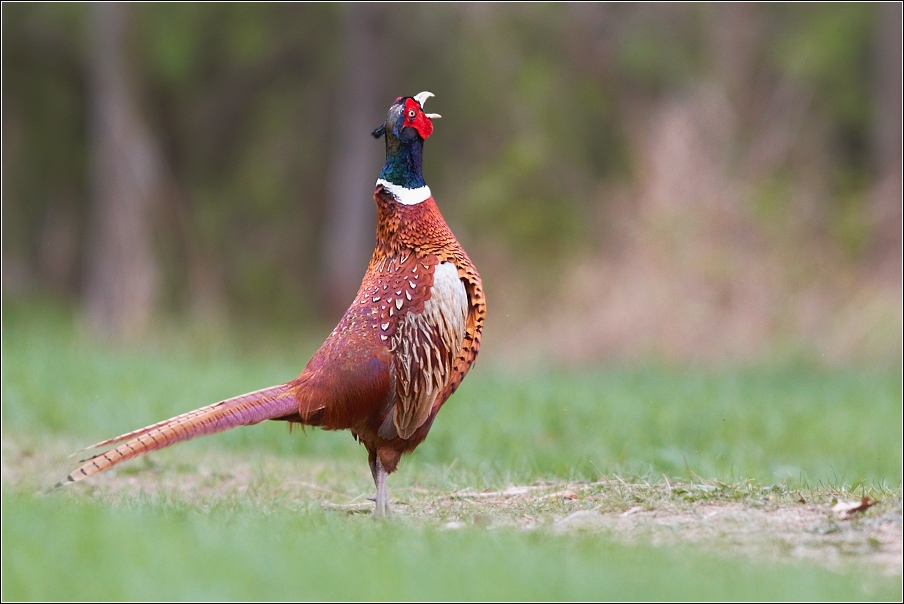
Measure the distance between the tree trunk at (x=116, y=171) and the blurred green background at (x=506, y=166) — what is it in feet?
0.19

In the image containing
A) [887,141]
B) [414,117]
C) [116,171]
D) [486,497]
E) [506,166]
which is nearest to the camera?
[414,117]

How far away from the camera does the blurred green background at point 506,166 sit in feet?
51.4

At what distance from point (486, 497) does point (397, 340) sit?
1.04m

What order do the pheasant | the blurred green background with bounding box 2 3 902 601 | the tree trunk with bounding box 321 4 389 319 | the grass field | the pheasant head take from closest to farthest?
1. the grass field
2. the blurred green background with bounding box 2 3 902 601
3. the pheasant
4. the pheasant head
5. the tree trunk with bounding box 321 4 389 319

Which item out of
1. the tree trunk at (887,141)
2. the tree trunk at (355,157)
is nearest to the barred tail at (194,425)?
the tree trunk at (887,141)

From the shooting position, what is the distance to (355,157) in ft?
72.4

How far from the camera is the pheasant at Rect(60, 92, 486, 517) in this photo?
5.65 meters

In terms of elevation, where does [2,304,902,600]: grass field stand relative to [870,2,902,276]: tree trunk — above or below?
below

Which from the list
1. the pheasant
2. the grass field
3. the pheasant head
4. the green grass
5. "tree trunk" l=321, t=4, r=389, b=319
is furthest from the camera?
"tree trunk" l=321, t=4, r=389, b=319

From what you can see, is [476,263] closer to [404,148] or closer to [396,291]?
[404,148]

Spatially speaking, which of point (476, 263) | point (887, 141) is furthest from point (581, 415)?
point (887, 141)

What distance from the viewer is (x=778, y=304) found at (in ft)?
50.9

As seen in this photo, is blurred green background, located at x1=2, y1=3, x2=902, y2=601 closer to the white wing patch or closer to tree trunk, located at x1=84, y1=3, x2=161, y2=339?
tree trunk, located at x1=84, y1=3, x2=161, y2=339

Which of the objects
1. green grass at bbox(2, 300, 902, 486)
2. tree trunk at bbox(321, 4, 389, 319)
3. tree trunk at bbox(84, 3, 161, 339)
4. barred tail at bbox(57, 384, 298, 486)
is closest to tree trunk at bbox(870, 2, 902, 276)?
green grass at bbox(2, 300, 902, 486)
